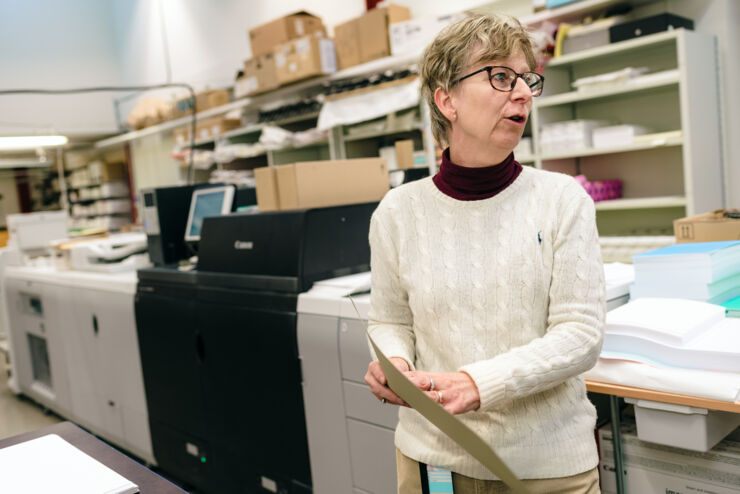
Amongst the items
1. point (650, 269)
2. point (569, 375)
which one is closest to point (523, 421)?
point (569, 375)

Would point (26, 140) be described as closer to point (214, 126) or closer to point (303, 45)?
point (214, 126)

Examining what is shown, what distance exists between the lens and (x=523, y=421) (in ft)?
3.11

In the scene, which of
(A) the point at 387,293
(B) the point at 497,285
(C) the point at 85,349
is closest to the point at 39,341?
(C) the point at 85,349

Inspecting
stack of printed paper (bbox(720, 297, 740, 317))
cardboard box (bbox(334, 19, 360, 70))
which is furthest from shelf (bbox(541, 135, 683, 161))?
stack of printed paper (bbox(720, 297, 740, 317))

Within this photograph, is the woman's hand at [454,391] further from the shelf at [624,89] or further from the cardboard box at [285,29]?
the cardboard box at [285,29]

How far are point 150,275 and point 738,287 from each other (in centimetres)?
213

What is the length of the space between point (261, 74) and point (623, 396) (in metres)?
4.43

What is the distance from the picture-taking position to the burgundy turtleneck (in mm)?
1005

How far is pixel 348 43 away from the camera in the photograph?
4.47 m

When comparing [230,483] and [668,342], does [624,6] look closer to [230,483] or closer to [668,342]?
[668,342]

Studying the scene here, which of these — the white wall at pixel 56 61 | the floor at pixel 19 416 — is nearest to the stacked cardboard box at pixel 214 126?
the floor at pixel 19 416

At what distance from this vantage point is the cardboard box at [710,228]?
5.44ft

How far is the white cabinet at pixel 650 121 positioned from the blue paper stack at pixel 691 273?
5.60ft

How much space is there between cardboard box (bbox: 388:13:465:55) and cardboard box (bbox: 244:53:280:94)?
1.15 metres
